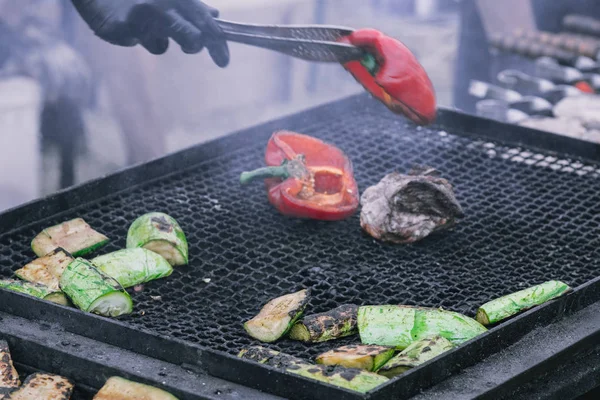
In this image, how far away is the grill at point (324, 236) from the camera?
2877 mm

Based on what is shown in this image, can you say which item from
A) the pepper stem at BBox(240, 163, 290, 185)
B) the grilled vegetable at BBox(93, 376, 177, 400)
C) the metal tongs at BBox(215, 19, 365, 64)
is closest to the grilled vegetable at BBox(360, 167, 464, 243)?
the pepper stem at BBox(240, 163, 290, 185)

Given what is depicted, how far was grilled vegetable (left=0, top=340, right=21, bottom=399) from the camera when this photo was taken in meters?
2.54

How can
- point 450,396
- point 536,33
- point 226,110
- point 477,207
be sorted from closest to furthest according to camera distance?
point 450,396
point 477,207
point 536,33
point 226,110

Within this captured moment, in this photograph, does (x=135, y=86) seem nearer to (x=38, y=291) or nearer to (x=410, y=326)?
(x=38, y=291)

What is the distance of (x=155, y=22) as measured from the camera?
3.53m

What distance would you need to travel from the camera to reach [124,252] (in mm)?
3219

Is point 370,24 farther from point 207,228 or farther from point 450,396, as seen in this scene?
point 450,396

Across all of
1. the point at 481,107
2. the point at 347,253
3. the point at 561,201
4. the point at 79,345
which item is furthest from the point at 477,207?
the point at 79,345

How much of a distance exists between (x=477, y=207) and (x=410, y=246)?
0.51 m

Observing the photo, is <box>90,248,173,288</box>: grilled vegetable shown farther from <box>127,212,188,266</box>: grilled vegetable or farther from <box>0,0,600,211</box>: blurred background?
<box>0,0,600,211</box>: blurred background

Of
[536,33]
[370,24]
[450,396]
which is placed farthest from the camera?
[370,24]

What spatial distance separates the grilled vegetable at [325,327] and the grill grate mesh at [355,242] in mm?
30

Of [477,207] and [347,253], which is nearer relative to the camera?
[347,253]

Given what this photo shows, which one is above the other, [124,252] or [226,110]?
[124,252]
